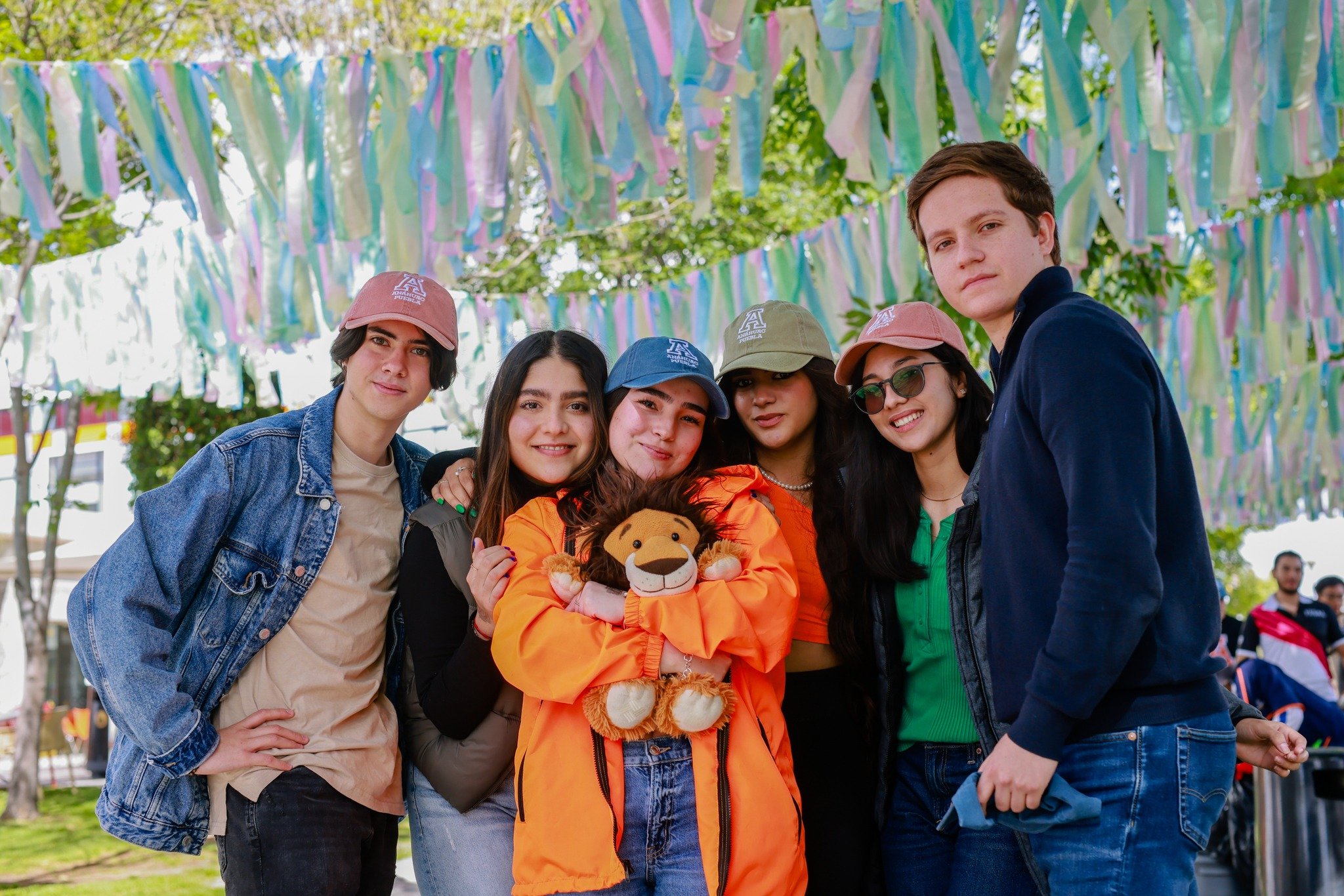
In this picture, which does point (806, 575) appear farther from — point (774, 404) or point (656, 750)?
point (656, 750)

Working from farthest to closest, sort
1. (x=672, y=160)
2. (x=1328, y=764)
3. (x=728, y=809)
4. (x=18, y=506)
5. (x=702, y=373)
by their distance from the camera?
(x=18, y=506)
(x=672, y=160)
(x=1328, y=764)
(x=702, y=373)
(x=728, y=809)

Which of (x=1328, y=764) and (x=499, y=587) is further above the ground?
(x=499, y=587)

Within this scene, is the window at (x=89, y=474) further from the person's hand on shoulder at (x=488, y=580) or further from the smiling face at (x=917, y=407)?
the smiling face at (x=917, y=407)

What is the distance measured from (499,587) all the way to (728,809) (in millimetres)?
602

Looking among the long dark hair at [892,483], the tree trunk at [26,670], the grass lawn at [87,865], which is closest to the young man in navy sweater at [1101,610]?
the long dark hair at [892,483]

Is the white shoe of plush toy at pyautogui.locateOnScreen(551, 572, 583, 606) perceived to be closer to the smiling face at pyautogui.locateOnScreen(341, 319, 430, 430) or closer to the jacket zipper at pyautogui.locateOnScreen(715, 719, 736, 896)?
the jacket zipper at pyautogui.locateOnScreen(715, 719, 736, 896)

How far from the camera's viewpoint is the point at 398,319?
2508 millimetres

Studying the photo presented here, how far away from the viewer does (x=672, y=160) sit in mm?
3748

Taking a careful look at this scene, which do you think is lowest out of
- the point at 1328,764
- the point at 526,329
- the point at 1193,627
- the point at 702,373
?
the point at 1328,764

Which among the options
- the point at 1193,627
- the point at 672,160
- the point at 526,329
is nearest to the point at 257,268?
the point at 526,329

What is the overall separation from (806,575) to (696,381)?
0.49 metres

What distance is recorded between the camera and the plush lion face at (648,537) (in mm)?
1903

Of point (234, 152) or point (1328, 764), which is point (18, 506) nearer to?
point (234, 152)

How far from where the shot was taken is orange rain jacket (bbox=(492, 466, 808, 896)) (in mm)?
1846
